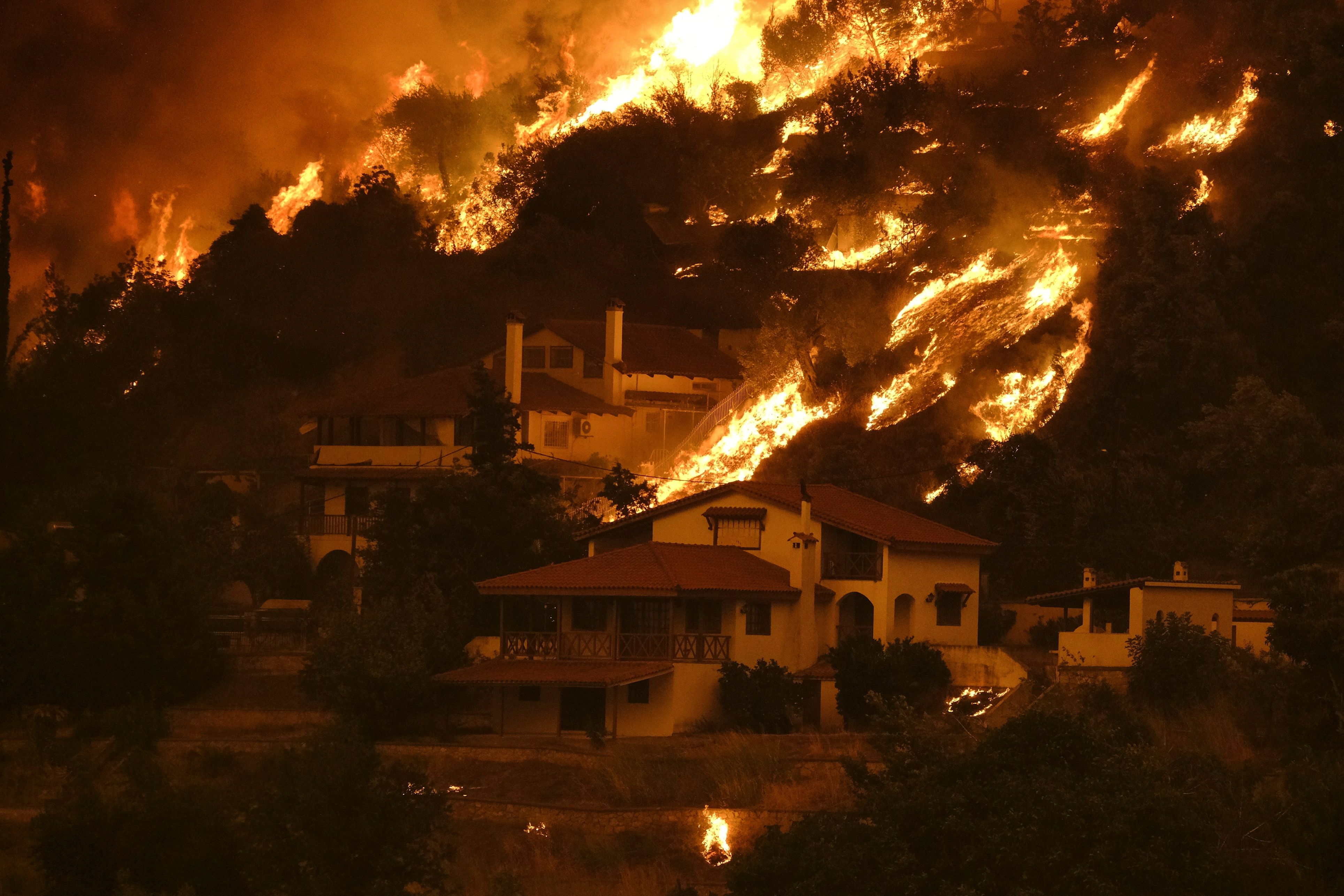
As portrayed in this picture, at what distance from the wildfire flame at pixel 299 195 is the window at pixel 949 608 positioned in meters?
61.6

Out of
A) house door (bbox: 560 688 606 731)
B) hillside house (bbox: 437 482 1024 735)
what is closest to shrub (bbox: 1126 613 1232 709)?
hillside house (bbox: 437 482 1024 735)

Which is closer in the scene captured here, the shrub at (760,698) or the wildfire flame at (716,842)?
the wildfire flame at (716,842)

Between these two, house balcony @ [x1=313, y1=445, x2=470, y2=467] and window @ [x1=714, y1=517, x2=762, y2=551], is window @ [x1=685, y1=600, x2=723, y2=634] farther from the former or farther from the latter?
house balcony @ [x1=313, y1=445, x2=470, y2=467]

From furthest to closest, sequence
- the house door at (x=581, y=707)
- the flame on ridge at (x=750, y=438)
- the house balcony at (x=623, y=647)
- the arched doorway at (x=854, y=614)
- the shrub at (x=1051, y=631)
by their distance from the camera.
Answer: the flame on ridge at (x=750, y=438) < the shrub at (x=1051, y=631) < the arched doorway at (x=854, y=614) < the house balcony at (x=623, y=647) < the house door at (x=581, y=707)

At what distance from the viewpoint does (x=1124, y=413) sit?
61.1 meters

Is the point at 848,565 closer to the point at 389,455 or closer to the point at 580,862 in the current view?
the point at 580,862

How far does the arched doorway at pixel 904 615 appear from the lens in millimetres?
49875

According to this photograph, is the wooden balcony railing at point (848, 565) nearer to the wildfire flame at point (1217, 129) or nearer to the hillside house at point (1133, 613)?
the hillside house at point (1133, 613)

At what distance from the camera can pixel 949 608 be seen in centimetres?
5091

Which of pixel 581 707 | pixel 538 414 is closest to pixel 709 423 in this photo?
pixel 538 414

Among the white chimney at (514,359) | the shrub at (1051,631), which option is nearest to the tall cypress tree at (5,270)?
the white chimney at (514,359)

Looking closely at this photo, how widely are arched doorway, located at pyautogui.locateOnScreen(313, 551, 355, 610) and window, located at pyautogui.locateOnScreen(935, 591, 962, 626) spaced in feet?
55.7

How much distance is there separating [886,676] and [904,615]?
16.0 feet

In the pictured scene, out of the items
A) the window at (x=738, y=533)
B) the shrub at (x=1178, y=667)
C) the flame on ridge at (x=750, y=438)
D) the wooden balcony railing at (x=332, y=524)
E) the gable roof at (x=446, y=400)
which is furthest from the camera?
the flame on ridge at (x=750, y=438)
